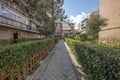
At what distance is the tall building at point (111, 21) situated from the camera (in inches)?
989

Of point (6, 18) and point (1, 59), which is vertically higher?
point (6, 18)

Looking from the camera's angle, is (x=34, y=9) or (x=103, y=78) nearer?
(x=103, y=78)

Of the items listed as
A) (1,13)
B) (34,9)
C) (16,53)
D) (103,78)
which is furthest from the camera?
(34,9)

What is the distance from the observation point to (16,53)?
5.79 meters

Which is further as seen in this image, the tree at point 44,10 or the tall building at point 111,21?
the tree at point 44,10

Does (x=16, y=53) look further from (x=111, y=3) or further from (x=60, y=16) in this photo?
(x=60, y=16)

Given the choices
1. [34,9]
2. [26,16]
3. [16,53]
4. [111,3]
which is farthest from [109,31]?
[16,53]

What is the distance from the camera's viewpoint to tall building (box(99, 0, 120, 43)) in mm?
25109

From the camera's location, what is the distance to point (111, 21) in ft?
88.9

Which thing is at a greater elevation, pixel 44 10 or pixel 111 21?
pixel 44 10

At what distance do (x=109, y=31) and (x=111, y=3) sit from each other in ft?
17.8

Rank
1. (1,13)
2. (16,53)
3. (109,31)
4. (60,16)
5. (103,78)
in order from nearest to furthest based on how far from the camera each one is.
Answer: (103,78) < (16,53) < (1,13) < (109,31) < (60,16)

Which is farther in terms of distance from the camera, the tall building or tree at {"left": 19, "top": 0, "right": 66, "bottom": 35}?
tree at {"left": 19, "top": 0, "right": 66, "bottom": 35}

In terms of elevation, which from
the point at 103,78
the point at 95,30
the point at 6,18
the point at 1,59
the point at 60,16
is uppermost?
the point at 60,16
